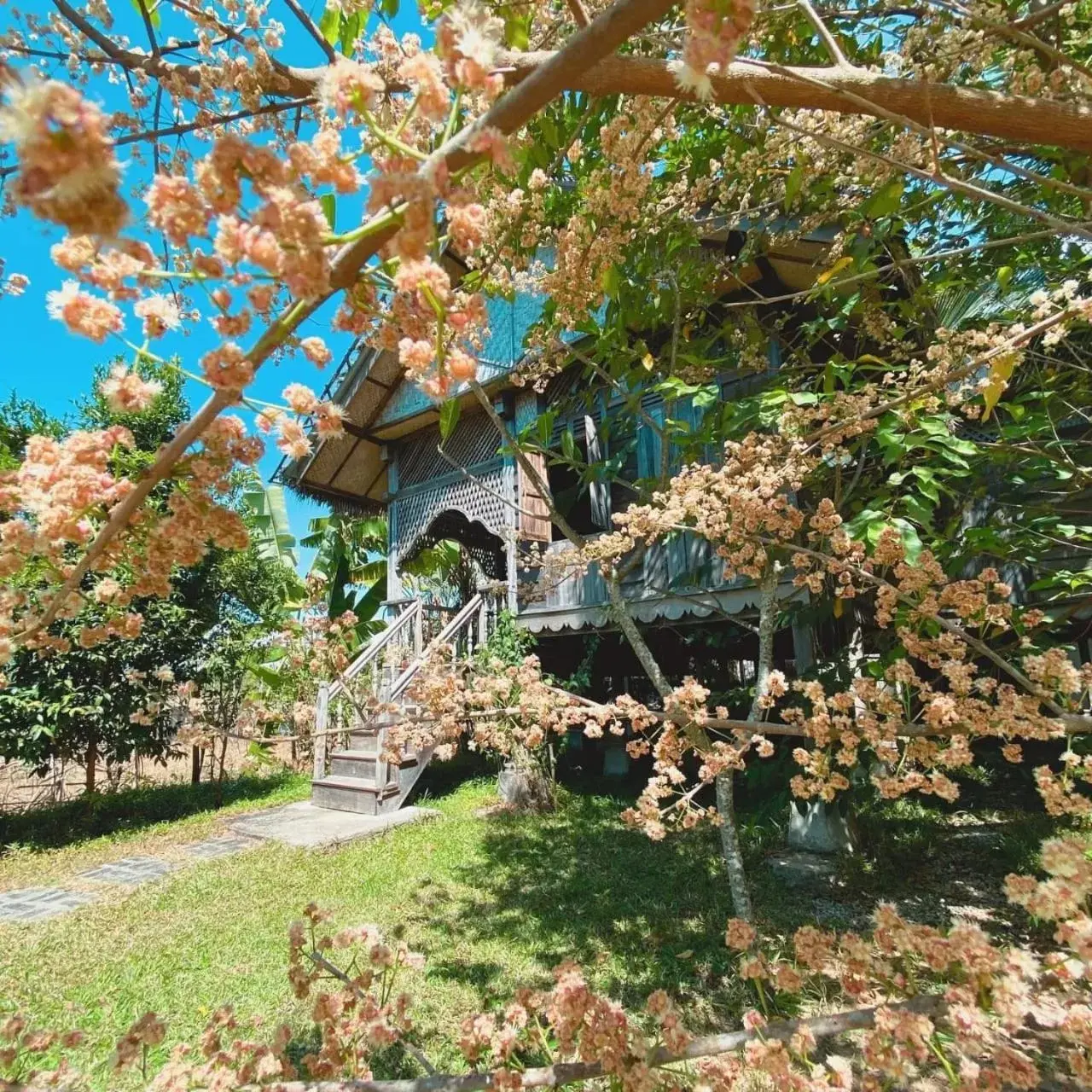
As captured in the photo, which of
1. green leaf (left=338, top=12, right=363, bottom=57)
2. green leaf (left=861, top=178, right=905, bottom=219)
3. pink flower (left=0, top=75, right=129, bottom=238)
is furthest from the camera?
green leaf (left=861, top=178, right=905, bottom=219)

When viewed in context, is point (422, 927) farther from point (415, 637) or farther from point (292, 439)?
point (415, 637)

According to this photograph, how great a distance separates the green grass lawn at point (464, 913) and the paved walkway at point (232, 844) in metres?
0.23

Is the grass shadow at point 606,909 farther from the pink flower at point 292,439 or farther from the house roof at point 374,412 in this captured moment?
the house roof at point 374,412

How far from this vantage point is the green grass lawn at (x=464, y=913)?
3465 millimetres

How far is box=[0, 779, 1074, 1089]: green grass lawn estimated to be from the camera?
346 cm

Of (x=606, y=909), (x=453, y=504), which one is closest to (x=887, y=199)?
(x=606, y=909)

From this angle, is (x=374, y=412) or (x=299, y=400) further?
(x=374, y=412)

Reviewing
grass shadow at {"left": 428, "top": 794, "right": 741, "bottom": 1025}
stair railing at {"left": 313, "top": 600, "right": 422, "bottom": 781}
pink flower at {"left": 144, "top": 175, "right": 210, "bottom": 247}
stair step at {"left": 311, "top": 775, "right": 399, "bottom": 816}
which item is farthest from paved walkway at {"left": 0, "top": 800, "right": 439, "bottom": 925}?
pink flower at {"left": 144, "top": 175, "right": 210, "bottom": 247}

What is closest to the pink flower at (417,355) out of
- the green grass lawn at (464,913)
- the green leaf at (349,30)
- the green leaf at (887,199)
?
the green leaf at (349,30)

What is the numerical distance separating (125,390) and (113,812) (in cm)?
980

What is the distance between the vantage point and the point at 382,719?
254 inches

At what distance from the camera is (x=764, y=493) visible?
2.21m

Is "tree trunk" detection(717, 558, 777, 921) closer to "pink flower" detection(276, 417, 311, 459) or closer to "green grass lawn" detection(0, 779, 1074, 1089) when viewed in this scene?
"green grass lawn" detection(0, 779, 1074, 1089)

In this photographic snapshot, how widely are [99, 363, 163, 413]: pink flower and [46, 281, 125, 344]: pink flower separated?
61 mm
